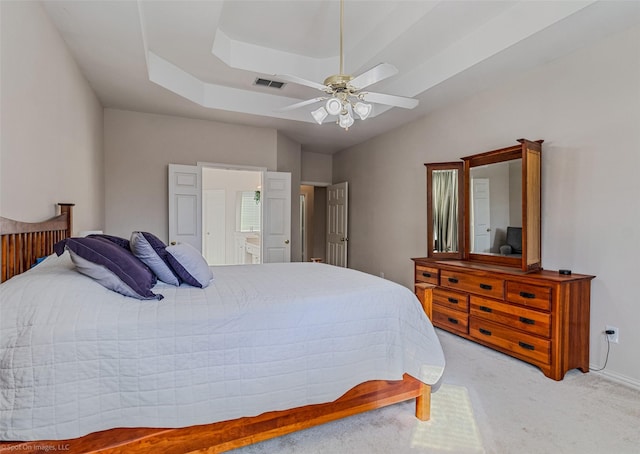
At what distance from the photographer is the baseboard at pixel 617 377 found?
246 centimetres

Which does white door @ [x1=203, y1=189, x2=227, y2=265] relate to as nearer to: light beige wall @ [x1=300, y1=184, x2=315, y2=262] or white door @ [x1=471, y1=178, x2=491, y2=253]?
light beige wall @ [x1=300, y1=184, x2=315, y2=262]

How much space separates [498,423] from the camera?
1.98 metres

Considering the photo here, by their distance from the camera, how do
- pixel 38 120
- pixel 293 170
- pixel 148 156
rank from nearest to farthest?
pixel 38 120, pixel 148 156, pixel 293 170

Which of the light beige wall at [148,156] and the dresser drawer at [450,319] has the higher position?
the light beige wall at [148,156]

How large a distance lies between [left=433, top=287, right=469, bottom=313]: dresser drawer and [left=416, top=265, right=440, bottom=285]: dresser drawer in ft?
0.38

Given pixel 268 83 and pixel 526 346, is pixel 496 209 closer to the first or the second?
pixel 526 346

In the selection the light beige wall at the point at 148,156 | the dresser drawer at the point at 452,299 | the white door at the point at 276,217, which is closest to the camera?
the dresser drawer at the point at 452,299

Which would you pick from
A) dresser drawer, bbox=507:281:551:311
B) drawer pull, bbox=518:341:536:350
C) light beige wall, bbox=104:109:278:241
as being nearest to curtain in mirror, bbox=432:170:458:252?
dresser drawer, bbox=507:281:551:311

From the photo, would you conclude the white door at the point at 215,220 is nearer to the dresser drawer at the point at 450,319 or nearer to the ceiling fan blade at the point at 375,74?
the dresser drawer at the point at 450,319

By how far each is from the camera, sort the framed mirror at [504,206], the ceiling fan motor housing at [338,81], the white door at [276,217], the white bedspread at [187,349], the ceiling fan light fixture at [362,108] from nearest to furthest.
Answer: the white bedspread at [187,349], the ceiling fan motor housing at [338,81], the ceiling fan light fixture at [362,108], the framed mirror at [504,206], the white door at [276,217]

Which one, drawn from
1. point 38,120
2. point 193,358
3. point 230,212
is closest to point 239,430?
point 193,358

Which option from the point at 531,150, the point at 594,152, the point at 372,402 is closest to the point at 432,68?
the point at 531,150

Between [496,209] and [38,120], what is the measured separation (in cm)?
384

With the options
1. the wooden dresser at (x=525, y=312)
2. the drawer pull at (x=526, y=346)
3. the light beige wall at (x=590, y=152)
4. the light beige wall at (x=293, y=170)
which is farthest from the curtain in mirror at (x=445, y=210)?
the light beige wall at (x=293, y=170)
